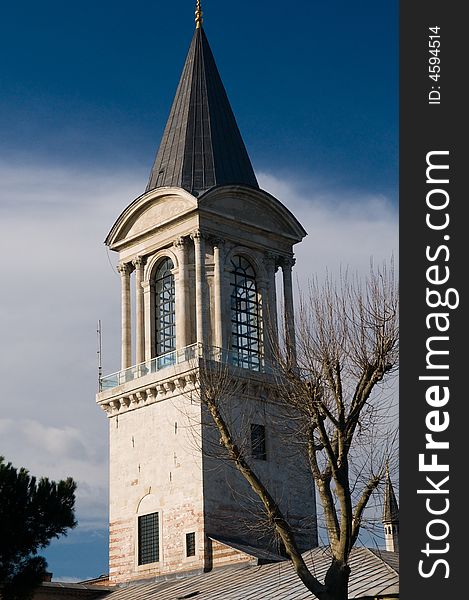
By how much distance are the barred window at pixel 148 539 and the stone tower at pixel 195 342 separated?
5cm

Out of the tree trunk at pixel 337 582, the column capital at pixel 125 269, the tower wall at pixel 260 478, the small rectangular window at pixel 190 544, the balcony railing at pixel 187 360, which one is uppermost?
the column capital at pixel 125 269

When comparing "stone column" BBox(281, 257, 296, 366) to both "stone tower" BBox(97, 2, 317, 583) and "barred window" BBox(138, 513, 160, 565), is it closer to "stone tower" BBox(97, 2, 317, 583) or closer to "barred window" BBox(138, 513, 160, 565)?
"stone tower" BBox(97, 2, 317, 583)

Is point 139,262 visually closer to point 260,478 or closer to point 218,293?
point 218,293

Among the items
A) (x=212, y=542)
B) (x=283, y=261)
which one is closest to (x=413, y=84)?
(x=212, y=542)

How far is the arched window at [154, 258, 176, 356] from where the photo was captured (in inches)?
1745

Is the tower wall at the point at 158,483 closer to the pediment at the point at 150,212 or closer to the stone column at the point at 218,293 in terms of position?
the stone column at the point at 218,293

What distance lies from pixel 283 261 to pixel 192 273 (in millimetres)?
4039

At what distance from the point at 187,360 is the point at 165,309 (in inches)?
179

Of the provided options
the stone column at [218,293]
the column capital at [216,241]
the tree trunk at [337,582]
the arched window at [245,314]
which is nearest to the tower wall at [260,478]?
the arched window at [245,314]

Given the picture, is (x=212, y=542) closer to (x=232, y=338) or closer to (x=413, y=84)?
(x=232, y=338)

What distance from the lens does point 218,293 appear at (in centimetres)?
4241

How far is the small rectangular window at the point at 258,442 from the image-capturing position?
4147cm

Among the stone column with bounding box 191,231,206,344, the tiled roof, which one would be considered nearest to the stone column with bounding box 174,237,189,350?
the stone column with bounding box 191,231,206,344

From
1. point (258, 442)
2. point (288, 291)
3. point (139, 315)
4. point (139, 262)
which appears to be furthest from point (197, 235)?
point (258, 442)
